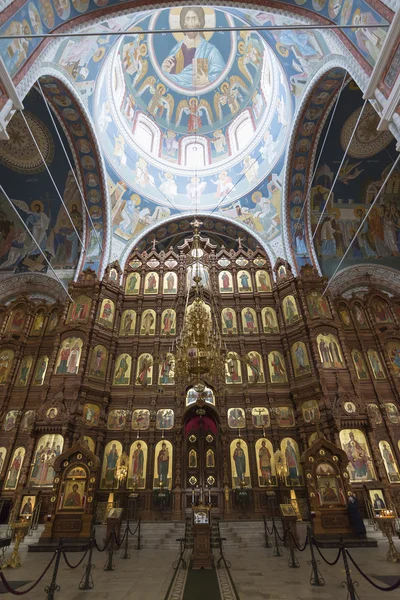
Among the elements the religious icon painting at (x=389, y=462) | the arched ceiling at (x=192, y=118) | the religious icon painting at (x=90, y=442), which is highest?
the arched ceiling at (x=192, y=118)

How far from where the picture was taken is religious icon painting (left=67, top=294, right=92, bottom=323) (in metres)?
15.2

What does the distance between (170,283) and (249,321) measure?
15.9 feet

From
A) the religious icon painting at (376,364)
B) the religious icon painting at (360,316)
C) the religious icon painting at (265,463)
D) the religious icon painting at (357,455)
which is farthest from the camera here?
the religious icon painting at (360,316)

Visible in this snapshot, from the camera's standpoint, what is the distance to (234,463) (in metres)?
12.8

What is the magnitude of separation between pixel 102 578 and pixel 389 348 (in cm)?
1468

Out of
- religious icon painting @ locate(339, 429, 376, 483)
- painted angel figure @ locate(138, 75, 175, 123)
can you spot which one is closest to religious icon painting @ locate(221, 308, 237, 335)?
religious icon painting @ locate(339, 429, 376, 483)

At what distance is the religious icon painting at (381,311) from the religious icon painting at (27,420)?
1656cm

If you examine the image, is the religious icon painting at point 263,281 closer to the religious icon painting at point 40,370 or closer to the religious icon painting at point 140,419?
the religious icon painting at point 140,419

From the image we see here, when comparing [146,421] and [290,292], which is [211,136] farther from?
[146,421]

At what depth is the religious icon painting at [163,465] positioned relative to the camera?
12.3 m

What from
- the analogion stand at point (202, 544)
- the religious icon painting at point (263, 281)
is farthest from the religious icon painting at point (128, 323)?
the analogion stand at point (202, 544)

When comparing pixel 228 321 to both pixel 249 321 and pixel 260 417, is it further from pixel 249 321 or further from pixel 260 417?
pixel 260 417

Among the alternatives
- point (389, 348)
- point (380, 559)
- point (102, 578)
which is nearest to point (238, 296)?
point (389, 348)

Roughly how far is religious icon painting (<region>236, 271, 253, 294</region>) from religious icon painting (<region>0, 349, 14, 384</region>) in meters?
11.8
